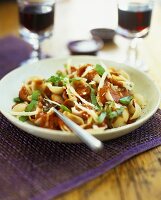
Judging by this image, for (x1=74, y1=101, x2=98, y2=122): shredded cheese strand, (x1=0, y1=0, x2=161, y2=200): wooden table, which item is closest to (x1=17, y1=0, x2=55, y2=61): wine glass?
(x1=0, y1=0, x2=161, y2=200): wooden table

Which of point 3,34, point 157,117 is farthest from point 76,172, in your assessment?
point 3,34

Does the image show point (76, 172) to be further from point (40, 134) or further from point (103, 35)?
point (103, 35)

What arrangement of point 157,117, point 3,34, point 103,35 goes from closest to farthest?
point 157,117
point 103,35
point 3,34

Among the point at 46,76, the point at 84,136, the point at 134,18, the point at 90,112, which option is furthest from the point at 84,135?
the point at 134,18

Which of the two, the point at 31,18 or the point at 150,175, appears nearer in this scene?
the point at 150,175

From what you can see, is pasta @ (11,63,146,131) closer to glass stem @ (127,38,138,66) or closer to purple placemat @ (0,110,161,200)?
purple placemat @ (0,110,161,200)

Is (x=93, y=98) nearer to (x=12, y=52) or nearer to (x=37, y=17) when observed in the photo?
(x=37, y=17)
